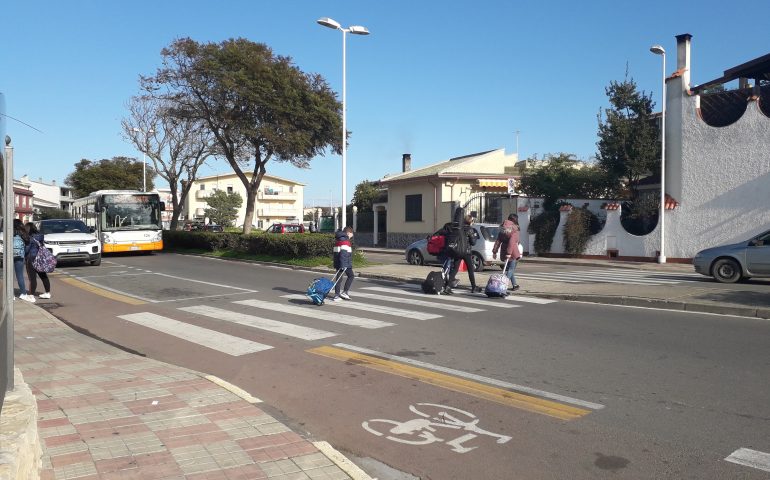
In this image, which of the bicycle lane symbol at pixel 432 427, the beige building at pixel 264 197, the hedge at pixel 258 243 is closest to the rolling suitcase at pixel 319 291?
the bicycle lane symbol at pixel 432 427

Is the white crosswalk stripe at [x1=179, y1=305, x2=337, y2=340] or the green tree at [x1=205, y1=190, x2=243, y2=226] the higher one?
the green tree at [x1=205, y1=190, x2=243, y2=226]

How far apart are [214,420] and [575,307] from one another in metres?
8.51

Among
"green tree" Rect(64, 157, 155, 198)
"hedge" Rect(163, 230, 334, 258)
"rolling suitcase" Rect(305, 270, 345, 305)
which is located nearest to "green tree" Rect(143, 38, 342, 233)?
"hedge" Rect(163, 230, 334, 258)

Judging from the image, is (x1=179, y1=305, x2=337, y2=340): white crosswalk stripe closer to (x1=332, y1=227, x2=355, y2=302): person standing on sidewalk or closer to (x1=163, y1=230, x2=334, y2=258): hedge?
(x1=332, y1=227, x2=355, y2=302): person standing on sidewalk

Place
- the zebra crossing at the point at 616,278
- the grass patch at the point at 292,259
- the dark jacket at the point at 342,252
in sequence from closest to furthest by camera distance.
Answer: the dark jacket at the point at 342,252 < the zebra crossing at the point at 616,278 < the grass patch at the point at 292,259

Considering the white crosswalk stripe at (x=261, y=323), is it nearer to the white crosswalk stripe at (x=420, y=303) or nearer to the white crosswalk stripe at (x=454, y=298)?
the white crosswalk stripe at (x=420, y=303)

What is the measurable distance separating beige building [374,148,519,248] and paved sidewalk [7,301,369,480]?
27.3 m

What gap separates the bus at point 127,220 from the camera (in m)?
27.6

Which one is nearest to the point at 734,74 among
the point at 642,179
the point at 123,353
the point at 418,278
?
the point at 642,179

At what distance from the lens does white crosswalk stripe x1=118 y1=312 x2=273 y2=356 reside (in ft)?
28.1

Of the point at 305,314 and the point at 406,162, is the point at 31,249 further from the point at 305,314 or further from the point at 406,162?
the point at 406,162

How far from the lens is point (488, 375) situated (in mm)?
6992

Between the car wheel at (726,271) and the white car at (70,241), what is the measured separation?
19.8 meters

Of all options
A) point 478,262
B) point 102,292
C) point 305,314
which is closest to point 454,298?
point 305,314
